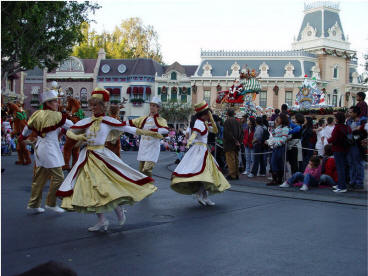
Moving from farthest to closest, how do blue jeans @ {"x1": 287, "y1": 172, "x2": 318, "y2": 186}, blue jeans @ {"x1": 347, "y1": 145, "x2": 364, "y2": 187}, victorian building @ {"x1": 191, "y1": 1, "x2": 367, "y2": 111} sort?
victorian building @ {"x1": 191, "y1": 1, "x2": 367, "y2": 111}
blue jeans @ {"x1": 287, "y1": 172, "x2": 318, "y2": 186}
blue jeans @ {"x1": 347, "y1": 145, "x2": 364, "y2": 187}

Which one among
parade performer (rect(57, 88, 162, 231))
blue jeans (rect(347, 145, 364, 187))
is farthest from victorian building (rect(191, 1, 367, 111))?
parade performer (rect(57, 88, 162, 231))

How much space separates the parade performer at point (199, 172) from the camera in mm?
7595

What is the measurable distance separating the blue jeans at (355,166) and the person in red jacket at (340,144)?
0.57 feet

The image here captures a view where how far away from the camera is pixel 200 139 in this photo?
7977mm

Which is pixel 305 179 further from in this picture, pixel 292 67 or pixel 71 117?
pixel 292 67

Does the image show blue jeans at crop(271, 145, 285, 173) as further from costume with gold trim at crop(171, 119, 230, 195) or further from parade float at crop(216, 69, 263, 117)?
parade float at crop(216, 69, 263, 117)

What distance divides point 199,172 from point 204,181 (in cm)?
20

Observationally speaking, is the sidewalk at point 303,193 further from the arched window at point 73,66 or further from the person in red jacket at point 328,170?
the arched window at point 73,66

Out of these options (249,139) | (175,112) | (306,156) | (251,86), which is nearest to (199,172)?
(306,156)

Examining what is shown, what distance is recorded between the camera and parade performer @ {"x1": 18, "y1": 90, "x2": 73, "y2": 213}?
22.5 ft

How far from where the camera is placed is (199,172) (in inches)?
299

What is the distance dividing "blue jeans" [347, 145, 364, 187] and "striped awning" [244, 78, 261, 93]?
9.69 m

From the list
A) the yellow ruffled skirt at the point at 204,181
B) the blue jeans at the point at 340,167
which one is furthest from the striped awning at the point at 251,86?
the yellow ruffled skirt at the point at 204,181

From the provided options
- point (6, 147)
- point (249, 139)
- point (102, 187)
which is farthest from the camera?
point (6, 147)
